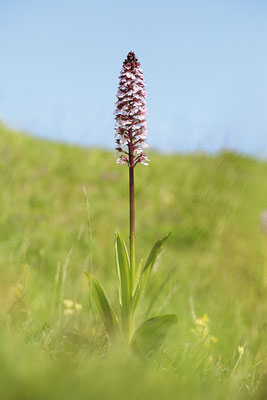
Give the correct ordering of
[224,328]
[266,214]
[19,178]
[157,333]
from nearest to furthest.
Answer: [157,333] < [224,328] < [266,214] < [19,178]

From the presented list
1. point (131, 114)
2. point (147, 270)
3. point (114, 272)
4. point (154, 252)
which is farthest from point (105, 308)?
point (114, 272)

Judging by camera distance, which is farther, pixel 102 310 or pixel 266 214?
pixel 266 214

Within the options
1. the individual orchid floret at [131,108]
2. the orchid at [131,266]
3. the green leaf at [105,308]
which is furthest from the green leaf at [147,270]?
the individual orchid floret at [131,108]

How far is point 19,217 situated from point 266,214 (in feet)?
13.0

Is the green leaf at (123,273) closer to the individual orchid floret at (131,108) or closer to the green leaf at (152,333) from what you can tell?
the green leaf at (152,333)

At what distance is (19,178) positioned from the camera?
30.2 ft

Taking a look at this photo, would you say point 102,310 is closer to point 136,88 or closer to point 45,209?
point 136,88

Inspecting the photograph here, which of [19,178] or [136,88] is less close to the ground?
[136,88]

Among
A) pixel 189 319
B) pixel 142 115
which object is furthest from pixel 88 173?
pixel 142 115

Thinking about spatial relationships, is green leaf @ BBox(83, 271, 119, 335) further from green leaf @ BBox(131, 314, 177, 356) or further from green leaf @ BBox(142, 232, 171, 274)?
green leaf @ BBox(142, 232, 171, 274)

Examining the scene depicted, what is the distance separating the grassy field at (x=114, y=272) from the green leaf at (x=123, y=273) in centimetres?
20

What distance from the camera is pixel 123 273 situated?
276 centimetres

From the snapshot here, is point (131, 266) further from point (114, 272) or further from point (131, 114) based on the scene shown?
point (114, 272)

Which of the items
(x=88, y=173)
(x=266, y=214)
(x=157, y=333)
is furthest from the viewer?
(x=88, y=173)
